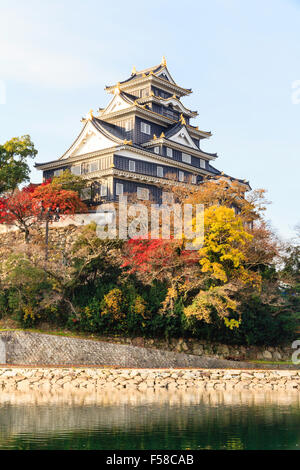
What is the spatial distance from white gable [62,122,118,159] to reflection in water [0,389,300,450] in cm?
2215

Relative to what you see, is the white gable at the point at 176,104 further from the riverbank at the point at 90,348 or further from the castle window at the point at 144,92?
the riverbank at the point at 90,348

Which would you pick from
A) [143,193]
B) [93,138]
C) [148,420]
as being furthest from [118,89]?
[148,420]

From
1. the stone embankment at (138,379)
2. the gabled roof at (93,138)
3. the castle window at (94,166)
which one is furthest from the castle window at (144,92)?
the stone embankment at (138,379)

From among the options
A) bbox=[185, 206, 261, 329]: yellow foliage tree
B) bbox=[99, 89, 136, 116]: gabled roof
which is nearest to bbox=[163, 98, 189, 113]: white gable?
bbox=[99, 89, 136, 116]: gabled roof

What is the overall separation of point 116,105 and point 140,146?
17.8ft

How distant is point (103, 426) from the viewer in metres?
15.9

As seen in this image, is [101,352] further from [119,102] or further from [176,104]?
[176,104]

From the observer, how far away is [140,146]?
4106cm

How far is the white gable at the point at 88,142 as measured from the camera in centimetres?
3968

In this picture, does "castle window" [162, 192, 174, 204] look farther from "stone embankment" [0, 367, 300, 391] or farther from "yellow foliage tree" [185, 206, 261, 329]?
Result: "stone embankment" [0, 367, 300, 391]

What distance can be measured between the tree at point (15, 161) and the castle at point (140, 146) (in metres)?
4.15

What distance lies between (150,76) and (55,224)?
686 inches
